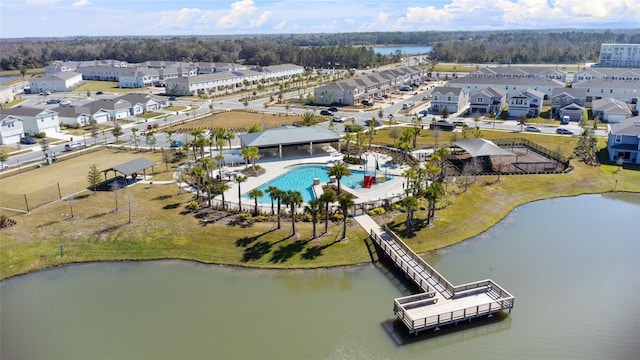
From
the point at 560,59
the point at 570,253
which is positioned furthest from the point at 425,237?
the point at 560,59

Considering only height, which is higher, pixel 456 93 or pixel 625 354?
pixel 456 93

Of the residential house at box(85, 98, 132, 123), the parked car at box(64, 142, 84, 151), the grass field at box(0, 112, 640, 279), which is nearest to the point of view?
the grass field at box(0, 112, 640, 279)

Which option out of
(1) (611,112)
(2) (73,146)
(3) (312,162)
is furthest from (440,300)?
(1) (611,112)

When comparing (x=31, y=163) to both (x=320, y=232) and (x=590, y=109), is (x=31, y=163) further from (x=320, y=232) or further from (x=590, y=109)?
(x=590, y=109)

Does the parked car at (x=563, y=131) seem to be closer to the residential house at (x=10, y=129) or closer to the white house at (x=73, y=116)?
the white house at (x=73, y=116)

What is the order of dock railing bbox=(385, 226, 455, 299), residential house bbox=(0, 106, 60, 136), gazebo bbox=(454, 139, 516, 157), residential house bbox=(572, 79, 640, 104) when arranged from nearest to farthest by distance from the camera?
1. dock railing bbox=(385, 226, 455, 299)
2. gazebo bbox=(454, 139, 516, 157)
3. residential house bbox=(0, 106, 60, 136)
4. residential house bbox=(572, 79, 640, 104)

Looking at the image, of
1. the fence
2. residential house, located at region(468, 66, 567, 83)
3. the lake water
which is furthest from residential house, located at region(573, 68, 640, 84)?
the fence

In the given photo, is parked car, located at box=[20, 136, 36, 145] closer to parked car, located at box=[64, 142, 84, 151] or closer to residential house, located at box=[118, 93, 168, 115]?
parked car, located at box=[64, 142, 84, 151]
